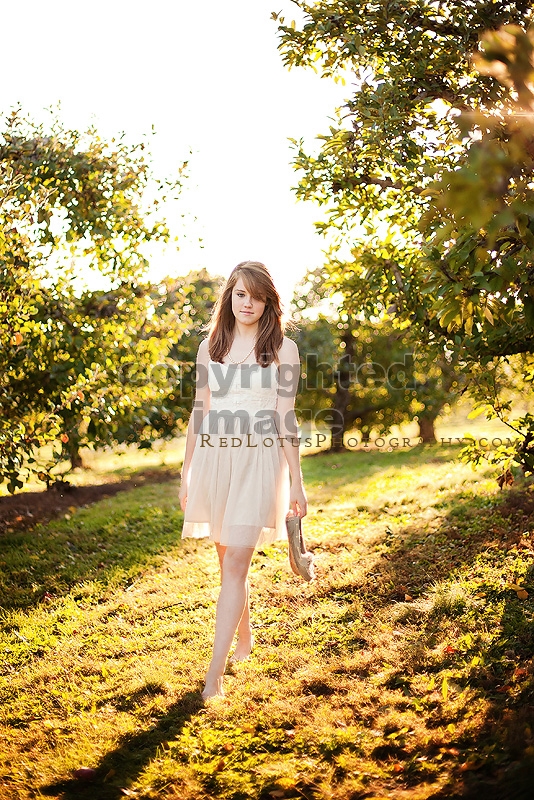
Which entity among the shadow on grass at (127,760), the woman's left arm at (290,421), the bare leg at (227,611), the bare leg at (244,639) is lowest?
the shadow on grass at (127,760)

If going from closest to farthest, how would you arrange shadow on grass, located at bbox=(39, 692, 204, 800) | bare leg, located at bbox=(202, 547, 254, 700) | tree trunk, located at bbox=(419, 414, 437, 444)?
shadow on grass, located at bbox=(39, 692, 204, 800), bare leg, located at bbox=(202, 547, 254, 700), tree trunk, located at bbox=(419, 414, 437, 444)

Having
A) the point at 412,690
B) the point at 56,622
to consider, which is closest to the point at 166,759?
the point at 412,690

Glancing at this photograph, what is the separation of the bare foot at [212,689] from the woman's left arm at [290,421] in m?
1.10

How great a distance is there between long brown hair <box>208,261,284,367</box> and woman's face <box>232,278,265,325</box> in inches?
1.1

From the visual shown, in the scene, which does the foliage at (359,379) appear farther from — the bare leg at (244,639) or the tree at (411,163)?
the bare leg at (244,639)

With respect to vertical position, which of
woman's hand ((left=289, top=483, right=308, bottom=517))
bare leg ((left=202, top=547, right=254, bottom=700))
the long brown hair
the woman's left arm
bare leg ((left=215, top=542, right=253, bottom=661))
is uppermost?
the long brown hair

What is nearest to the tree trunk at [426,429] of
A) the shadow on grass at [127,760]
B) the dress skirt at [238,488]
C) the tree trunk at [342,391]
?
the tree trunk at [342,391]

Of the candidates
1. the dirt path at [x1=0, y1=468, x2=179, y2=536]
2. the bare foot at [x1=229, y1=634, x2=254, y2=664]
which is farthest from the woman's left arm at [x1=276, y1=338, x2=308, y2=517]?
the dirt path at [x1=0, y1=468, x2=179, y2=536]

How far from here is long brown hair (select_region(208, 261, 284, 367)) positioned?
4657mm

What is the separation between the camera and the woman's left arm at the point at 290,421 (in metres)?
4.54

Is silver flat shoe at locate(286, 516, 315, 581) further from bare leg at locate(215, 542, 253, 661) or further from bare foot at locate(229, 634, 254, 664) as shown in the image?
bare foot at locate(229, 634, 254, 664)

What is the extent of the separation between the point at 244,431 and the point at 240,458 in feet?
0.55

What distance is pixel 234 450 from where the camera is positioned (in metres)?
4.57

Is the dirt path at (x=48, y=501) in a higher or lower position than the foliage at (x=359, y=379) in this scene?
lower
